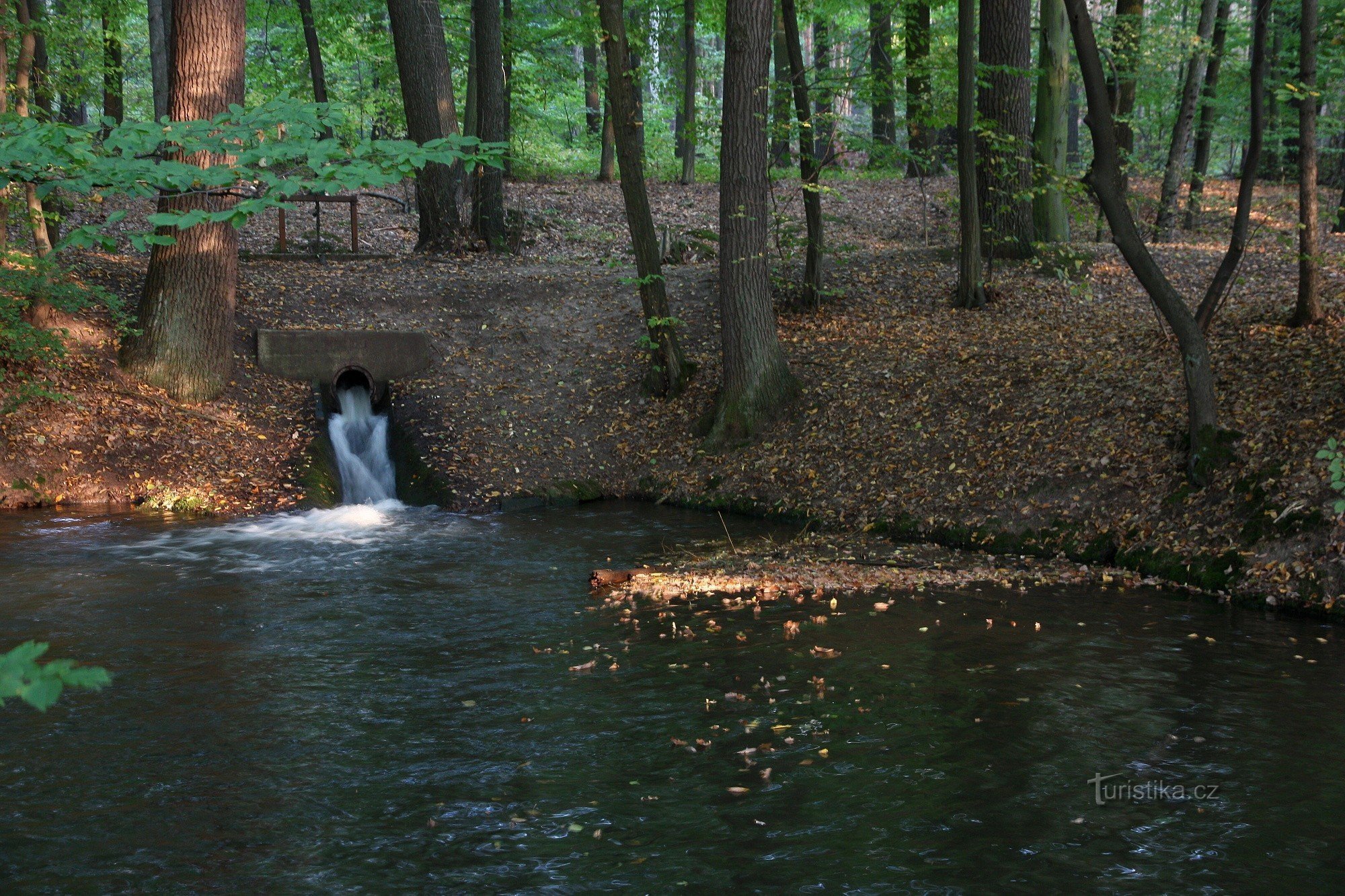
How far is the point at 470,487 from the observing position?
1256 centimetres

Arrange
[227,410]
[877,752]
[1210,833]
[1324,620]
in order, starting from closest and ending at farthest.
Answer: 1. [1210,833]
2. [877,752]
3. [1324,620]
4. [227,410]

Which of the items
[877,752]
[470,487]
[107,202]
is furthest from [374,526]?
[107,202]

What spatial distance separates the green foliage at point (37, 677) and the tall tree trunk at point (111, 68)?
1949cm

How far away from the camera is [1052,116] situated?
635 inches

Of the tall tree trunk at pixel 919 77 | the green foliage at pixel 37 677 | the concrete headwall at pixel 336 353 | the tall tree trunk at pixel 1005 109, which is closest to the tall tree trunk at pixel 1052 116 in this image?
the tall tree trunk at pixel 1005 109

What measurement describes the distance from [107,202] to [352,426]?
10623 mm

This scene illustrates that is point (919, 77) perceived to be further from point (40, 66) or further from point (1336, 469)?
point (40, 66)

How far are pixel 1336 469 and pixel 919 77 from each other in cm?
1214

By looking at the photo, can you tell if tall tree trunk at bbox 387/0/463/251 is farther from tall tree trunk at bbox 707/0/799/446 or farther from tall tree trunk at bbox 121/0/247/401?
tall tree trunk at bbox 707/0/799/446

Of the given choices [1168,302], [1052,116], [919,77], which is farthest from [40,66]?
Answer: [1168,302]

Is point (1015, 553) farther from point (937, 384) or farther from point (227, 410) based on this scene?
point (227, 410)

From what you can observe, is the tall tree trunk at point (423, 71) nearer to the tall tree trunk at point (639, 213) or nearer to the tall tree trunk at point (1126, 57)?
the tall tree trunk at point (639, 213)

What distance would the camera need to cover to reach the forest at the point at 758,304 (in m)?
8.64

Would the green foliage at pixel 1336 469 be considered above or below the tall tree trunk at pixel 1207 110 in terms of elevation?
below
